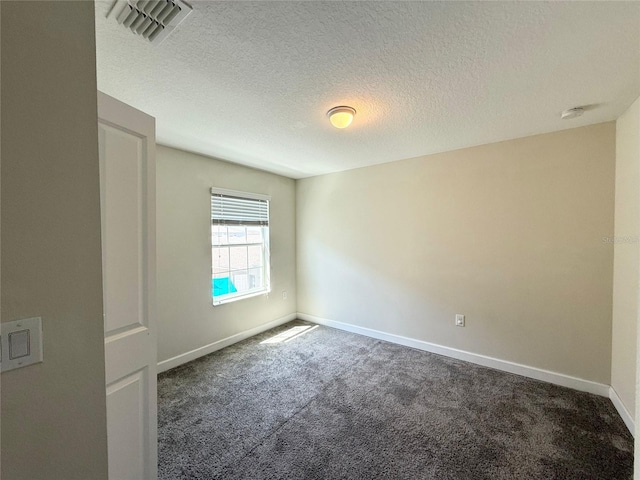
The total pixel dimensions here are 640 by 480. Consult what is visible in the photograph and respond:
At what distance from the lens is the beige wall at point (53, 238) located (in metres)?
0.59

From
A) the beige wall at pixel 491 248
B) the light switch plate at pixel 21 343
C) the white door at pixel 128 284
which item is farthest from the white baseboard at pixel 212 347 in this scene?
the light switch plate at pixel 21 343

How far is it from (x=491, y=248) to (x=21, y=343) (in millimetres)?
3328

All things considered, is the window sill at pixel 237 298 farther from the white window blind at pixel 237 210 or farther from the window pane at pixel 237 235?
the white window blind at pixel 237 210

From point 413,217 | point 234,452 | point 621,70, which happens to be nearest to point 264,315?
point 234,452

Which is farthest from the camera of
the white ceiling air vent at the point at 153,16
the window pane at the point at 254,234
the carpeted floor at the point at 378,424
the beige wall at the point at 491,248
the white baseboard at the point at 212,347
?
the window pane at the point at 254,234

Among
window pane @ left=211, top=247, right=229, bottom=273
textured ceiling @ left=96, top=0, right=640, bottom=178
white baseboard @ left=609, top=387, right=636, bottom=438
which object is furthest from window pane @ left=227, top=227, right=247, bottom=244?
white baseboard @ left=609, top=387, right=636, bottom=438

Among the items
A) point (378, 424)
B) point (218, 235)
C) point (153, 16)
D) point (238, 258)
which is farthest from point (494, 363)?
point (153, 16)

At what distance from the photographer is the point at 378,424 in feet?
6.35

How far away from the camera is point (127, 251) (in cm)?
119

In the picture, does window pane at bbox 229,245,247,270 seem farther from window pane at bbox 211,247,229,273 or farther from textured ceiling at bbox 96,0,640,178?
textured ceiling at bbox 96,0,640,178

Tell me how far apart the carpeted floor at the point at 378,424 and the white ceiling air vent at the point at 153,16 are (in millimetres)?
2426

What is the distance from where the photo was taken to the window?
3.30 meters

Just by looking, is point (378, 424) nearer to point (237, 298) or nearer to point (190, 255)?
point (237, 298)

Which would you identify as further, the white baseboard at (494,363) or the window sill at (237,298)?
the window sill at (237,298)
